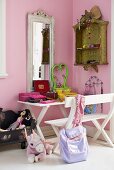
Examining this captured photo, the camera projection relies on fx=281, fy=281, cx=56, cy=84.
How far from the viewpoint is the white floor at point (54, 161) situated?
2996 millimetres

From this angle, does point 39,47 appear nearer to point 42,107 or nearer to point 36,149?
point 42,107

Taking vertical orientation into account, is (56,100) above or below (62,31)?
below

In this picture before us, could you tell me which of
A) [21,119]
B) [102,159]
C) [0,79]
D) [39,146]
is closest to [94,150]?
[102,159]

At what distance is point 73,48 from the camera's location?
4.69m

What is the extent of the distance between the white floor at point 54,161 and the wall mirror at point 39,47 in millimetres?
1066

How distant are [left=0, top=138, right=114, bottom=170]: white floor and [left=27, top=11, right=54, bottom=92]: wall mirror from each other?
107 cm

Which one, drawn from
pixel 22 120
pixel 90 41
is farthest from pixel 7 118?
pixel 90 41

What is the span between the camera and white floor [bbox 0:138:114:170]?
118 inches

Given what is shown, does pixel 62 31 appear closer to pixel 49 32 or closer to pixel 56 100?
pixel 49 32

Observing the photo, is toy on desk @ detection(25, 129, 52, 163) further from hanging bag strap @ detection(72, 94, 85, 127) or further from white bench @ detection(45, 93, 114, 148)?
hanging bag strap @ detection(72, 94, 85, 127)

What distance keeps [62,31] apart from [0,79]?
135 cm

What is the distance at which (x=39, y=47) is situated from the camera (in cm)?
425

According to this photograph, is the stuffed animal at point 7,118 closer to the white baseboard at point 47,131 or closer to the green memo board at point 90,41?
the white baseboard at point 47,131

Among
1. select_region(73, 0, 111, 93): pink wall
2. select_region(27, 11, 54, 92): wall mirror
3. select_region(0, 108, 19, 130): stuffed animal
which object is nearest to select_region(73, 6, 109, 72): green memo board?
select_region(73, 0, 111, 93): pink wall
